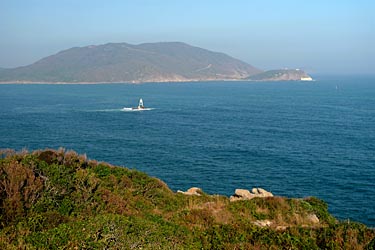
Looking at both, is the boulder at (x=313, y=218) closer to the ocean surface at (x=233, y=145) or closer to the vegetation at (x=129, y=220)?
the vegetation at (x=129, y=220)

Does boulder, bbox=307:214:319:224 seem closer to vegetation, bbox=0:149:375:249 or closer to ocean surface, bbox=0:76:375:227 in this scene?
vegetation, bbox=0:149:375:249

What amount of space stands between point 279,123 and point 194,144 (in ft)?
84.0

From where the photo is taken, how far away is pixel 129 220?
952 centimetres

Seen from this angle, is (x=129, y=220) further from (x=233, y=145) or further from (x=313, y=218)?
(x=233, y=145)

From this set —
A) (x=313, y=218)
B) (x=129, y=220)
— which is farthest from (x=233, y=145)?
(x=129, y=220)

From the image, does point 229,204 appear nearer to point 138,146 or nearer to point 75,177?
point 75,177

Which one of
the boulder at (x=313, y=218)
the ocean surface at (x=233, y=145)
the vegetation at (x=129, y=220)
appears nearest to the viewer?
the vegetation at (x=129, y=220)

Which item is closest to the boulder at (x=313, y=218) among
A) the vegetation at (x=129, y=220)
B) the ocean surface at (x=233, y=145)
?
the vegetation at (x=129, y=220)

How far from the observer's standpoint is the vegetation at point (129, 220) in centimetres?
831

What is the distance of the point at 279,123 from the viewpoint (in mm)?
76188

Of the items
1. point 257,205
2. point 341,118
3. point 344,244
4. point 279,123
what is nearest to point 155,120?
point 279,123

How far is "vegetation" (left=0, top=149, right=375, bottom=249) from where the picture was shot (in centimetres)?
831

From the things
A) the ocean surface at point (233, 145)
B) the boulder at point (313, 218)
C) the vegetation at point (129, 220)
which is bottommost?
the ocean surface at point (233, 145)

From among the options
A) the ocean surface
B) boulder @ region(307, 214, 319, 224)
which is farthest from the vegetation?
the ocean surface
